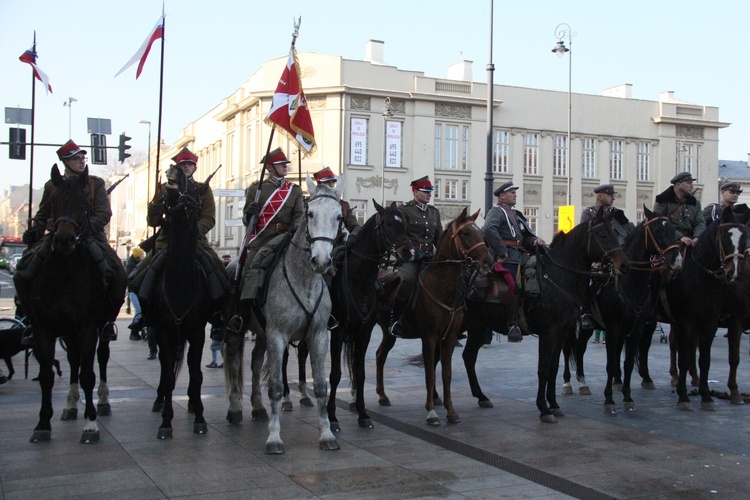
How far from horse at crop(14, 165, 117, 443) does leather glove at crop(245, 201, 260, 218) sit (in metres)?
1.91

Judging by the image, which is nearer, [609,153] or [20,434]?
[20,434]

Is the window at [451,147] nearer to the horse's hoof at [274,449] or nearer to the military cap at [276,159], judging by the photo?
the military cap at [276,159]

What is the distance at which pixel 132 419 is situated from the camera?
31.7 feet

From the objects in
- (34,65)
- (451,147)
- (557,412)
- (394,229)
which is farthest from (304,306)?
(451,147)

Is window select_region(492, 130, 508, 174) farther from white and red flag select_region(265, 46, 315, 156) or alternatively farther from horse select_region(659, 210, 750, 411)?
white and red flag select_region(265, 46, 315, 156)

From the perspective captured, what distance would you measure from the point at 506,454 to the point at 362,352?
2.44 metres

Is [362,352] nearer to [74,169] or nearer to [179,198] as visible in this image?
[179,198]

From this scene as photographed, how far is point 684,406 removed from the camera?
10602 millimetres

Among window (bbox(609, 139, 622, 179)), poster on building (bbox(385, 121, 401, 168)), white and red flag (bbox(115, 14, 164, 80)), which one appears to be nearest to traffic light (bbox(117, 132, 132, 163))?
white and red flag (bbox(115, 14, 164, 80))

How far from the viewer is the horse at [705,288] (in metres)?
10.8

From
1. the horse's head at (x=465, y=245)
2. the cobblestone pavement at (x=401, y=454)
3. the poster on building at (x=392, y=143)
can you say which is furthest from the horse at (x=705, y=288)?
the poster on building at (x=392, y=143)

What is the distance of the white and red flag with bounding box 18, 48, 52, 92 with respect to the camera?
20.8m

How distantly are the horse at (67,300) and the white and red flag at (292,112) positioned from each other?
3.04m

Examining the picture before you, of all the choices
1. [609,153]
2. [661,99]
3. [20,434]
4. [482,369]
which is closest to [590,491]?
[20,434]
